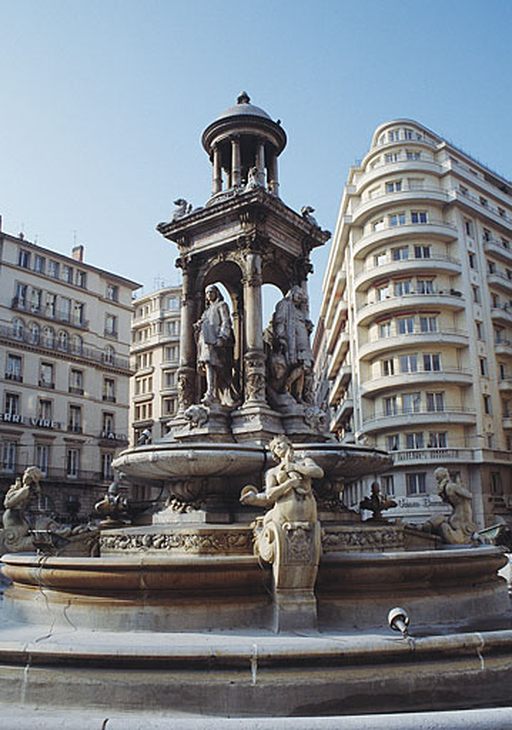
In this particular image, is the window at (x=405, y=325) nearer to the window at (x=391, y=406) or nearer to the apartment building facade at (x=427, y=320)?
the apartment building facade at (x=427, y=320)

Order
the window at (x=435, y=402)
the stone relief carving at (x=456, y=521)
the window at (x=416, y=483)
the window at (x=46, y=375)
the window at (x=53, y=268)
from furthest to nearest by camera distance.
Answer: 1. the window at (x=53, y=268)
2. the window at (x=46, y=375)
3. the window at (x=435, y=402)
4. the window at (x=416, y=483)
5. the stone relief carving at (x=456, y=521)

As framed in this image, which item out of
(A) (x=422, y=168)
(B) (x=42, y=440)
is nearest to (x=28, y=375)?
(B) (x=42, y=440)

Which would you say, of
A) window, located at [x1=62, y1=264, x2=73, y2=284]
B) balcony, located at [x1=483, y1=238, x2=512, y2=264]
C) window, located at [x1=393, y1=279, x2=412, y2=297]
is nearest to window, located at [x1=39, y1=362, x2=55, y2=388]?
window, located at [x1=62, y1=264, x2=73, y2=284]

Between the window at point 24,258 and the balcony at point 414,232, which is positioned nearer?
the balcony at point 414,232

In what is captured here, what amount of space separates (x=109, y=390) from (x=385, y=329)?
24901 mm

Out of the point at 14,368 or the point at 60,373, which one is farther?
the point at 60,373

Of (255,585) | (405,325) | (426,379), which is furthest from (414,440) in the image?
(255,585)

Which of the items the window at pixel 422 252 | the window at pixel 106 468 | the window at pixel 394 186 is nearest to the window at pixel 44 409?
the window at pixel 106 468

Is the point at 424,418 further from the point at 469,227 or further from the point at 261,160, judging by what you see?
the point at 261,160

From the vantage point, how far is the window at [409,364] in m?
43.4

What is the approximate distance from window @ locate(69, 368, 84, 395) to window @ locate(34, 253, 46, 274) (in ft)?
28.1

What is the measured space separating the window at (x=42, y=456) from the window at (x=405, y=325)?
28.0m

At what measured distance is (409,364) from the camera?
143 feet

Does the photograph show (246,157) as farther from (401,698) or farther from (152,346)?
(152,346)
